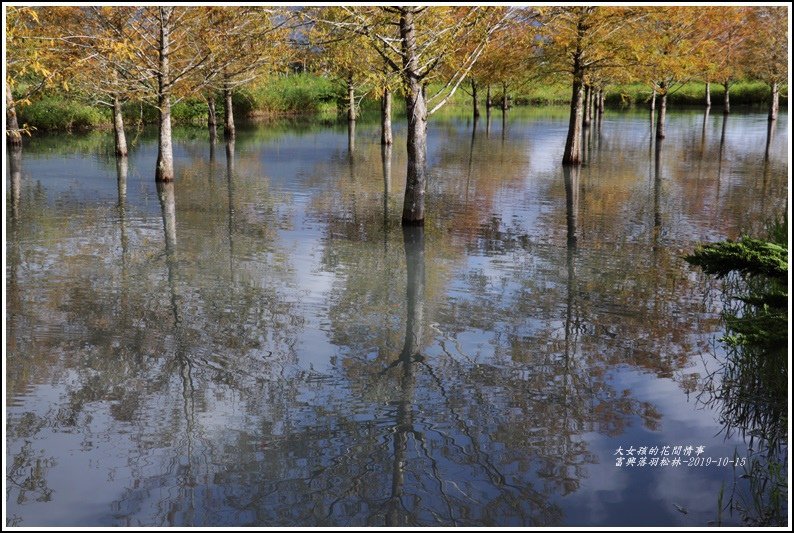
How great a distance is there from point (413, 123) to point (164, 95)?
804 centimetres

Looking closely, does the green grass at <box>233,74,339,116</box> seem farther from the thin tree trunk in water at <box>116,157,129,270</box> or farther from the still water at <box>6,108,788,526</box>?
the still water at <box>6,108,788,526</box>

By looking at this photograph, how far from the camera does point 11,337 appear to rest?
337 inches

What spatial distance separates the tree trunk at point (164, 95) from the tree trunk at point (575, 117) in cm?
1123

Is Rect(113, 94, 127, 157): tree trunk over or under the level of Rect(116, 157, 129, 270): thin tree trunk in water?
over

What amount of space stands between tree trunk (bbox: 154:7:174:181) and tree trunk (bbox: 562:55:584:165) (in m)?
11.2

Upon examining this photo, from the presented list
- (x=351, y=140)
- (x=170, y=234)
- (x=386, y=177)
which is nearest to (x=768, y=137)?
(x=351, y=140)

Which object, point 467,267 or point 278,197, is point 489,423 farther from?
point 278,197

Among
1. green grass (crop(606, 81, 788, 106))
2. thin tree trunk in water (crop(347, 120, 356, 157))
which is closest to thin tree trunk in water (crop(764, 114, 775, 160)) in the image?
thin tree trunk in water (crop(347, 120, 356, 157))

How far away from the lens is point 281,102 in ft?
177

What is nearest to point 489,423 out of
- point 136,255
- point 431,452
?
point 431,452

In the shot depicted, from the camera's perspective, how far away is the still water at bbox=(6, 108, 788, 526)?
18.0ft

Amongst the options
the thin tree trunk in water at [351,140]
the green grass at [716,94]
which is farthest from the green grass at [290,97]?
the green grass at [716,94]

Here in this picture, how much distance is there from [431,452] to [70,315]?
538cm

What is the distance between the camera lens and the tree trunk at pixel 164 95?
19.0 m
